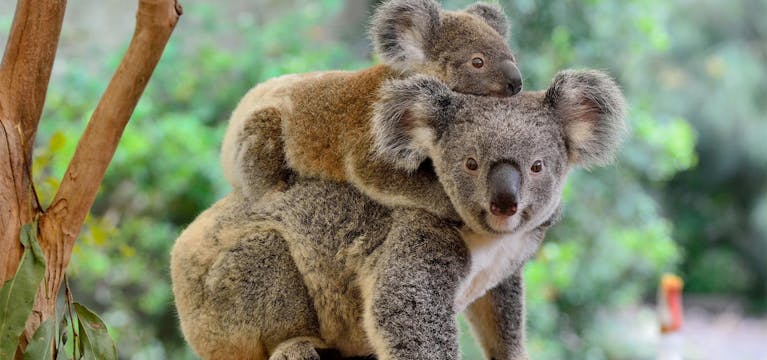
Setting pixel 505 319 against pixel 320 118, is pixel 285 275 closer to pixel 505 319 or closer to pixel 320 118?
pixel 320 118

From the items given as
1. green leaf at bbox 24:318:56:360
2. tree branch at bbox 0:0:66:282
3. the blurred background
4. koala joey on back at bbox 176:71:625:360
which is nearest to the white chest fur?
koala joey on back at bbox 176:71:625:360

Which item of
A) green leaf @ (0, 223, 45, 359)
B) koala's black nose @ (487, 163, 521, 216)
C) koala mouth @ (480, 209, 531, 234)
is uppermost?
koala's black nose @ (487, 163, 521, 216)

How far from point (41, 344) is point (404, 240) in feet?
3.21

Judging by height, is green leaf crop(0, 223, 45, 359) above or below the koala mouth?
below

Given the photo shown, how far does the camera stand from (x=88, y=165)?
2.35m

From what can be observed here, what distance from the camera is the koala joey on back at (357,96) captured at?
2730mm

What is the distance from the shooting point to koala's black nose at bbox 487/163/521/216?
2.18 meters

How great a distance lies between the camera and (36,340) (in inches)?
89.2

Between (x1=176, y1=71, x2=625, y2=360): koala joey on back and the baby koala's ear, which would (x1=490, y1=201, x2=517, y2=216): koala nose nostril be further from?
the baby koala's ear

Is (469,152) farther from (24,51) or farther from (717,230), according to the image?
(717,230)

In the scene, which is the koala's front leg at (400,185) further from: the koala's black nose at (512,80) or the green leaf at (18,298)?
the green leaf at (18,298)

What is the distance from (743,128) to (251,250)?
931 centimetres

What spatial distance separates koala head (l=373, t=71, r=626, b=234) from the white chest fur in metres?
0.11

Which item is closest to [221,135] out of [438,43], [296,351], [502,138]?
[438,43]
